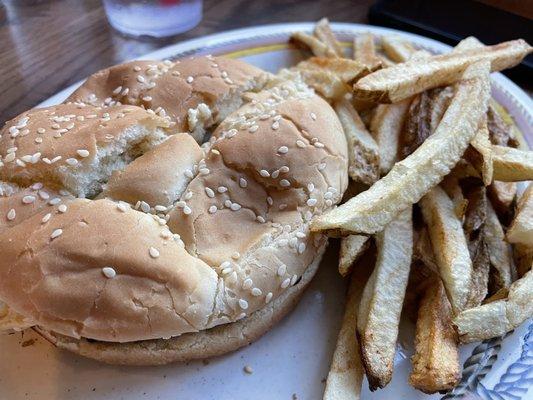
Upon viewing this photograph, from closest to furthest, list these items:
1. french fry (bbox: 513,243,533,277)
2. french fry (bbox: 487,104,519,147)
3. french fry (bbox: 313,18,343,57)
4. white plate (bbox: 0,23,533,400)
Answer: white plate (bbox: 0,23,533,400) → french fry (bbox: 513,243,533,277) → french fry (bbox: 487,104,519,147) → french fry (bbox: 313,18,343,57)

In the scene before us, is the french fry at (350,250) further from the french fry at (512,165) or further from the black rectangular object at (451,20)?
the black rectangular object at (451,20)

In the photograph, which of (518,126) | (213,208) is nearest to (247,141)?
(213,208)

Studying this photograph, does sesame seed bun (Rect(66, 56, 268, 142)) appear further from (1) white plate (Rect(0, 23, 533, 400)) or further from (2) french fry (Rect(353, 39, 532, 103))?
(1) white plate (Rect(0, 23, 533, 400))

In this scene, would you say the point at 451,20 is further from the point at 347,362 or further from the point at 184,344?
the point at 184,344

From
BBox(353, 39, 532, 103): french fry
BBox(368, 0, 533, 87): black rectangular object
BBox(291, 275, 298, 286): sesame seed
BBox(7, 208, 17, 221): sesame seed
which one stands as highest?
BBox(353, 39, 532, 103): french fry

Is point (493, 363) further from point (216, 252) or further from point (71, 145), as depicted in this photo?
point (71, 145)

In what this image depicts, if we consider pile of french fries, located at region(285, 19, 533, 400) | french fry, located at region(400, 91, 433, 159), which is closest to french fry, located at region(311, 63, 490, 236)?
pile of french fries, located at region(285, 19, 533, 400)
